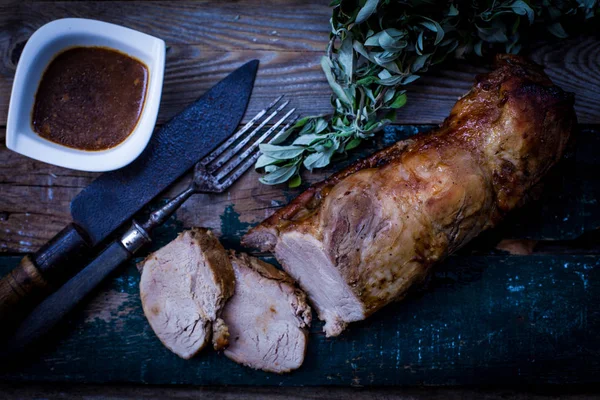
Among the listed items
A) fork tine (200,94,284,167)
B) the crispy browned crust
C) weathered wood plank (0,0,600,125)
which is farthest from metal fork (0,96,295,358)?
the crispy browned crust

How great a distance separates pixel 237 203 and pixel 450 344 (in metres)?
1.34

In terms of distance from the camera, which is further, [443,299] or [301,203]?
[443,299]

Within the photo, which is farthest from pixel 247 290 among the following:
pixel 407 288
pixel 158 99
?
pixel 158 99

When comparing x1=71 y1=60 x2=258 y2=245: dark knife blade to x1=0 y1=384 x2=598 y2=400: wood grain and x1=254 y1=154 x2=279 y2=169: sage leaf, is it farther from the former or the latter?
x1=0 y1=384 x2=598 y2=400: wood grain

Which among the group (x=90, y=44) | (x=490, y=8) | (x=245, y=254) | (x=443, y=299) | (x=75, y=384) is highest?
(x=490, y=8)

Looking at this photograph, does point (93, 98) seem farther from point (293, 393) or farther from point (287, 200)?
point (293, 393)

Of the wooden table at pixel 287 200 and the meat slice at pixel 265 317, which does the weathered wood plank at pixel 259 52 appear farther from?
the meat slice at pixel 265 317

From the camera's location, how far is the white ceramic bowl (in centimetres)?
212

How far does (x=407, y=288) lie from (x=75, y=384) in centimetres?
183

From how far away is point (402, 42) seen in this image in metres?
2.15

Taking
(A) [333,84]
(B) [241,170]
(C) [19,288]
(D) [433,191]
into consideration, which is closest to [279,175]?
(B) [241,170]

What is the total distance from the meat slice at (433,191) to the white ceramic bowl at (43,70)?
82 centimetres

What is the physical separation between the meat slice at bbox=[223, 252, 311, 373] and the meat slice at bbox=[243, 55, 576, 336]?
9.0 inches

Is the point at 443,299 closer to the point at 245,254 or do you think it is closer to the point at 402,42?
the point at 245,254
